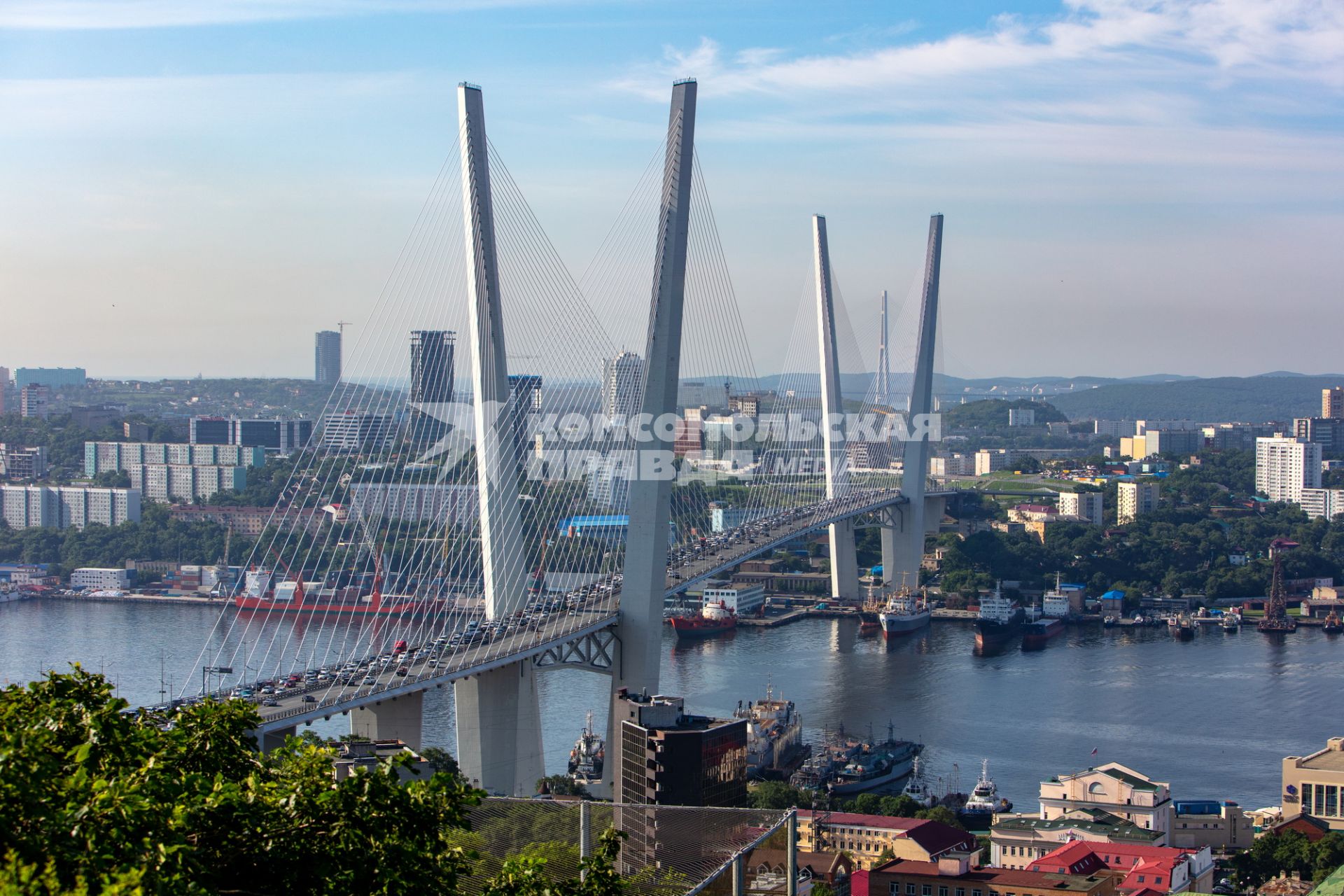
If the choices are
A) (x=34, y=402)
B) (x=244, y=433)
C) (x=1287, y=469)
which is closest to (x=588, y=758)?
(x=244, y=433)

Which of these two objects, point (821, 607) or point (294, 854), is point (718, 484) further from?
point (294, 854)

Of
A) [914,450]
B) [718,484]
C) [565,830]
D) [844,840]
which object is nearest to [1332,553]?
[914,450]

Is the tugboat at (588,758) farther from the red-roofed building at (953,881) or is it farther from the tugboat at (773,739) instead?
the red-roofed building at (953,881)

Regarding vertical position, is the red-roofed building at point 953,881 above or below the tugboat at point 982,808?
above

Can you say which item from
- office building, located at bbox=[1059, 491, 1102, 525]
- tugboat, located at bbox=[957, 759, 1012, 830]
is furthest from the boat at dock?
office building, located at bbox=[1059, 491, 1102, 525]

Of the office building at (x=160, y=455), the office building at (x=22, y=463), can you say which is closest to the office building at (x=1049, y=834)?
the office building at (x=160, y=455)

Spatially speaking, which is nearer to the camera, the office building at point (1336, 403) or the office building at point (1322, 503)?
the office building at point (1322, 503)

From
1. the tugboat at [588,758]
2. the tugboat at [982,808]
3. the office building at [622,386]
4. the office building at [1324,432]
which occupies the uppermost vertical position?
the office building at [622,386]

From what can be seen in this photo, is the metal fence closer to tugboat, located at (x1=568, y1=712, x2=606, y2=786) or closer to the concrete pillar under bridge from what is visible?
tugboat, located at (x1=568, y1=712, x2=606, y2=786)
